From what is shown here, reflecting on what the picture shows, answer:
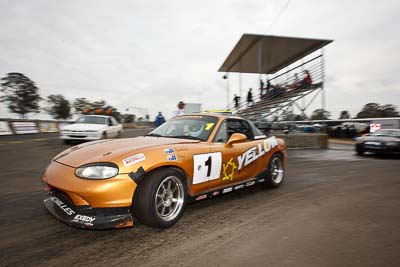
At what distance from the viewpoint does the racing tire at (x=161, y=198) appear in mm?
2861

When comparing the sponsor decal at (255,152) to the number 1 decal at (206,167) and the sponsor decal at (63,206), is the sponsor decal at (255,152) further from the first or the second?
the sponsor decal at (63,206)

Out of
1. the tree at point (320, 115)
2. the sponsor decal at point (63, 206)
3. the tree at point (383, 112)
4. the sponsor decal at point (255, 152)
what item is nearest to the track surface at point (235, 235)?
the sponsor decal at point (63, 206)

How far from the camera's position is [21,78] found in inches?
2490

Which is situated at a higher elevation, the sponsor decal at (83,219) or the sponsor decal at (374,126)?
the sponsor decal at (374,126)

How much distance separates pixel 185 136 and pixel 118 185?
1476 millimetres

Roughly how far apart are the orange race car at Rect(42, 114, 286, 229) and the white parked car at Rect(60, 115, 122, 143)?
25.5 ft

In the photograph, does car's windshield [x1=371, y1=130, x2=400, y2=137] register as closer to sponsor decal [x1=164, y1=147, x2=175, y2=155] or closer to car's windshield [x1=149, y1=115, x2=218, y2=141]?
car's windshield [x1=149, y1=115, x2=218, y2=141]

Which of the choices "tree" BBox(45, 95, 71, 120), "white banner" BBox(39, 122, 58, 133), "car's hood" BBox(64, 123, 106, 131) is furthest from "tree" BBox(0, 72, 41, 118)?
"car's hood" BBox(64, 123, 106, 131)

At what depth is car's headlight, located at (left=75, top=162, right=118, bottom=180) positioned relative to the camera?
108 inches

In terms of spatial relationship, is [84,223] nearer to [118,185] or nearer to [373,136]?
[118,185]

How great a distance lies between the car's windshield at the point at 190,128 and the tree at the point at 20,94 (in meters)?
71.0

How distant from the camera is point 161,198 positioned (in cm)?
312

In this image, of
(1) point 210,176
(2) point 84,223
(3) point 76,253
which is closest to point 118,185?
(2) point 84,223

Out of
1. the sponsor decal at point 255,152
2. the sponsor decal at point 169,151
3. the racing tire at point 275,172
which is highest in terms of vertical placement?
the sponsor decal at point 169,151
